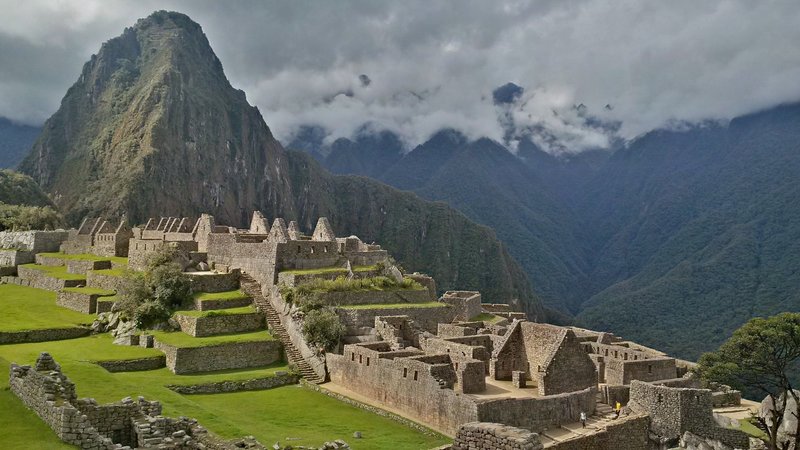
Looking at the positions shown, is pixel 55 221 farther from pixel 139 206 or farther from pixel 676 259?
pixel 139 206

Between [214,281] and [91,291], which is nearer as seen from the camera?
[214,281]

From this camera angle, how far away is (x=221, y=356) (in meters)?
25.0

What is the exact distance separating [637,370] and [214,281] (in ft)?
63.7

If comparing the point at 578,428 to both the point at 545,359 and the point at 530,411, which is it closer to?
the point at 530,411

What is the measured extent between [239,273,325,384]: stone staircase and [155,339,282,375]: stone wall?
56 cm

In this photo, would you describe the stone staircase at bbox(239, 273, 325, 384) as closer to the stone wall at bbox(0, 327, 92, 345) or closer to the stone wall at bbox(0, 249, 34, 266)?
the stone wall at bbox(0, 327, 92, 345)

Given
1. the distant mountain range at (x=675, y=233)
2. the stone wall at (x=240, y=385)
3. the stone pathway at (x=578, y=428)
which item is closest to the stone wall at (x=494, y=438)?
the stone pathway at (x=578, y=428)

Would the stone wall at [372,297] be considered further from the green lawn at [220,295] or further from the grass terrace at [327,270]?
the green lawn at [220,295]

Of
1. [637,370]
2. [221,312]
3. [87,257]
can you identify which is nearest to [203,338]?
[221,312]

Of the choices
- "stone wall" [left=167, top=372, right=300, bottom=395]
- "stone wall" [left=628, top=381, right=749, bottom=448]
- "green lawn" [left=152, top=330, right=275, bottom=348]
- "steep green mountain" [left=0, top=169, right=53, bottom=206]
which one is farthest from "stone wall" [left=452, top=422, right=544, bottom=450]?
"steep green mountain" [left=0, top=169, right=53, bottom=206]

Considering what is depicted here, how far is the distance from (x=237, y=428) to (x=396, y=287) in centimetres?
1575

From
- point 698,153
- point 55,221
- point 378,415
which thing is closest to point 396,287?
point 378,415

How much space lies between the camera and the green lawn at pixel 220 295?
2933 centimetres

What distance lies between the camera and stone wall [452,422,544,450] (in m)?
9.31
